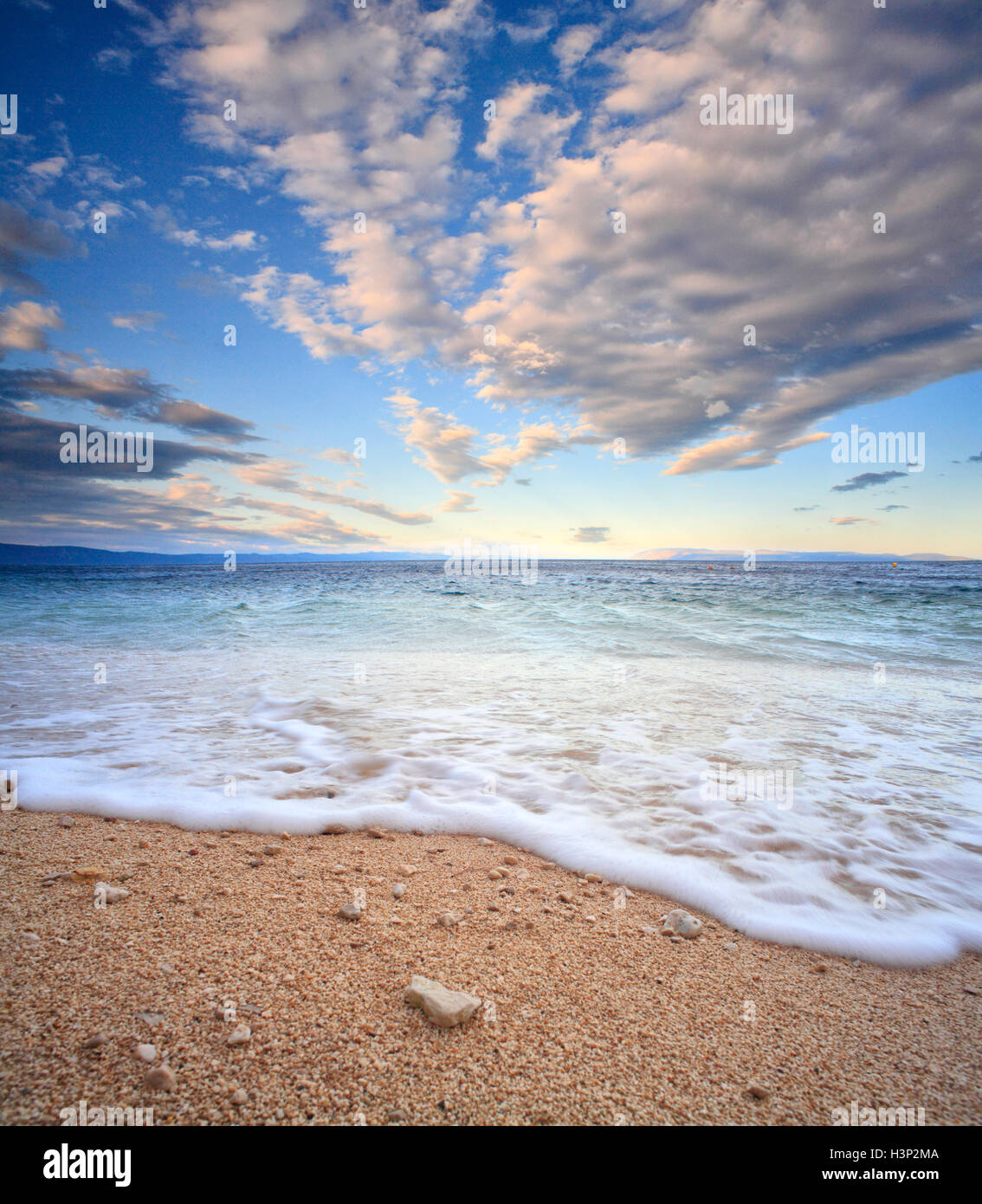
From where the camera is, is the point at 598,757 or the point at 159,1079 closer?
the point at 159,1079

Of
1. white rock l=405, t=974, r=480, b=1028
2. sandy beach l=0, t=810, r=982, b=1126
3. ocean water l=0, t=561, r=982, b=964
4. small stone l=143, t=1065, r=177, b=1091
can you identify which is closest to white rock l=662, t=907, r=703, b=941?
sandy beach l=0, t=810, r=982, b=1126

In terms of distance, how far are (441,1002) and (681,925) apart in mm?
1341

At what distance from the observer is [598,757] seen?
4.88 meters

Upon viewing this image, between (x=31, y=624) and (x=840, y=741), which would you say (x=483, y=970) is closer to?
(x=840, y=741)

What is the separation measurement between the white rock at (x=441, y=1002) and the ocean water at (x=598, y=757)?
1392 millimetres

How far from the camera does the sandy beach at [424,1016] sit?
5.22ft

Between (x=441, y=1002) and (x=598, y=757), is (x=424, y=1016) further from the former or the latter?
(x=598, y=757)

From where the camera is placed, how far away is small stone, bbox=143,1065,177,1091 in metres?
1.56

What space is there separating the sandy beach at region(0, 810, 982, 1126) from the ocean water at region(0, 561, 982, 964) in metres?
0.48

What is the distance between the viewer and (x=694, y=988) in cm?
214

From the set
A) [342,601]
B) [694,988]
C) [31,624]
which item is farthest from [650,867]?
[342,601]

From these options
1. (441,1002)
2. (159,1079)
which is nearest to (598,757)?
(441,1002)

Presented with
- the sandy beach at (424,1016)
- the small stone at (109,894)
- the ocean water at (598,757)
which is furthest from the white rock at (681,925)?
the small stone at (109,894)
